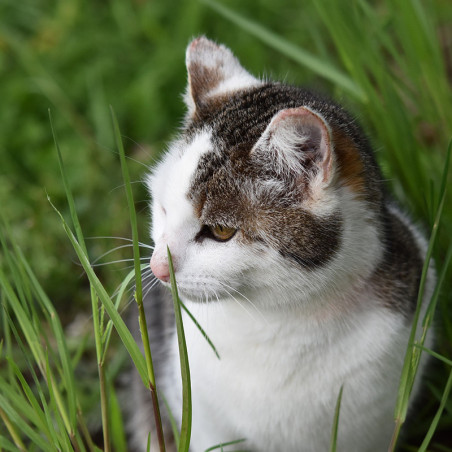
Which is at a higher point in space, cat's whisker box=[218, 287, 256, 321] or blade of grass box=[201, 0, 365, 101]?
blade of grass box=[201, 0, 365, 101]

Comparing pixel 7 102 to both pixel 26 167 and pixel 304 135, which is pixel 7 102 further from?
pixel 304 135

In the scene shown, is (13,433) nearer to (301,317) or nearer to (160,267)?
(160,267)

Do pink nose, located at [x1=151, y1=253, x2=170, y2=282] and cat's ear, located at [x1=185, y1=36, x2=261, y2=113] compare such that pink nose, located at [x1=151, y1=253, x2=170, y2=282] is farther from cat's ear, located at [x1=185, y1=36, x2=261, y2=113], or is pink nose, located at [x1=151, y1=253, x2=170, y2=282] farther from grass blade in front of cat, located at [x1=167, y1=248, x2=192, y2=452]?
cat's ear, located at [x1=185, y1=36, x2=261, y2=113]

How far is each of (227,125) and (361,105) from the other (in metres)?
0.89

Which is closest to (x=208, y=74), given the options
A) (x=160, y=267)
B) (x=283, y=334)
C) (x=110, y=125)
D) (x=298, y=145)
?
(x=298, y=145)

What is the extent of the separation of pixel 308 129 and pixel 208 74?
53 centimetres

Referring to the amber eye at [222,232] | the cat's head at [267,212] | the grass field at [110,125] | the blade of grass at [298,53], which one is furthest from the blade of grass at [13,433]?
the blade of grass at [298,53]

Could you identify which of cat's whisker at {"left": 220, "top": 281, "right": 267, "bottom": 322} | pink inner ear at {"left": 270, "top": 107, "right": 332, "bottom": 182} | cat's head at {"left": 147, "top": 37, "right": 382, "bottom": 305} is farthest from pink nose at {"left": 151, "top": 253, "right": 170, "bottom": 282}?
pink inner ear at {"left": 270, "top": 107, "right": 332, "bottom": 182}

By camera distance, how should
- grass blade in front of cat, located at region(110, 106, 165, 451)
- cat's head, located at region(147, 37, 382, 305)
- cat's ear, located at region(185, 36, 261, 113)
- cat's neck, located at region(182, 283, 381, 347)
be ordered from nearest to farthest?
1. grass blade in front of cat, located at region(110, 106, 165, 451)
2. cat's head, located at region(147, 37, 382, 305)
3. cat's neck, located at region(182, 283, 381, 347)
4. cat's ear, located at region(185, 36, 261, 113)

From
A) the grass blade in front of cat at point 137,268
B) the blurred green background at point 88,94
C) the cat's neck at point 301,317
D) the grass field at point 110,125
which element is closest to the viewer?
the grass blade in front of cat at point 137,268

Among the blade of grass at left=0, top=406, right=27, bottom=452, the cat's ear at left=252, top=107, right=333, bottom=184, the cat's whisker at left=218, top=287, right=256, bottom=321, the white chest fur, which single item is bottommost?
the blade of grass at left=0, top=406, right=27, bottom=452

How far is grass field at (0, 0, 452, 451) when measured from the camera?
181cm

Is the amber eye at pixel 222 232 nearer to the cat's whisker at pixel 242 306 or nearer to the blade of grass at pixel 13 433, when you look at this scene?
the cat's whisker at pixel 242 306

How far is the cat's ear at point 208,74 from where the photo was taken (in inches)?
65.9
